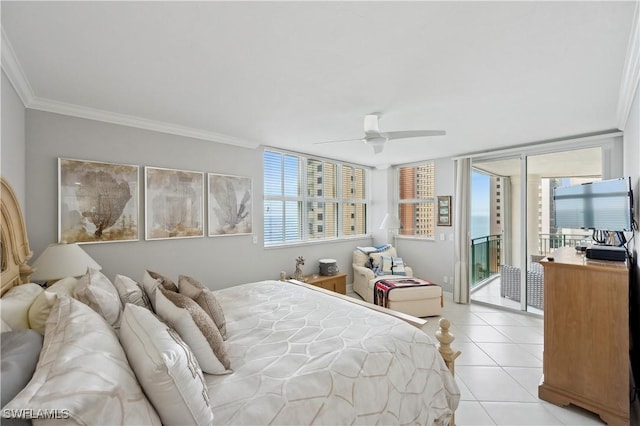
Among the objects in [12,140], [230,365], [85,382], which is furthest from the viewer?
[12,140]

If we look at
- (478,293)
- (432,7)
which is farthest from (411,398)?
(478,293)

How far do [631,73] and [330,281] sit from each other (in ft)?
12.6

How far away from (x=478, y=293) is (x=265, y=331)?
14.3ft

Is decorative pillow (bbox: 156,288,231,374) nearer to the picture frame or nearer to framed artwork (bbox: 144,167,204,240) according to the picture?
framed artwork (bbox: 144,167,204,240)

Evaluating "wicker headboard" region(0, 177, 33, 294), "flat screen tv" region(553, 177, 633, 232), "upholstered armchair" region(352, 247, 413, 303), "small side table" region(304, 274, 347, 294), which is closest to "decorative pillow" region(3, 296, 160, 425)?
"wicker headboard" region(0, 177, 33, 294)

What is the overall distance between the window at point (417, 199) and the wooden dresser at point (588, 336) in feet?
10.2

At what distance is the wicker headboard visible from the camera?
167 cm

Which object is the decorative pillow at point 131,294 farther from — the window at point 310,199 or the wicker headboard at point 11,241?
the window at point 310,199

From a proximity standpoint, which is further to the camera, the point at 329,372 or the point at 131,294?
the point at 131,294

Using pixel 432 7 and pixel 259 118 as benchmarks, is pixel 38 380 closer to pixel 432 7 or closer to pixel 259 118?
pixel 432 7

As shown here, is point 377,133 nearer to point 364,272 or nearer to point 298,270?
point 298,270

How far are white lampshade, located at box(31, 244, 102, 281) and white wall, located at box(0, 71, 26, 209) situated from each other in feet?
1.59

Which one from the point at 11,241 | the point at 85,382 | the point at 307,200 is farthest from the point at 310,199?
the point at 85,382

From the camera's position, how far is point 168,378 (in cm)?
90
